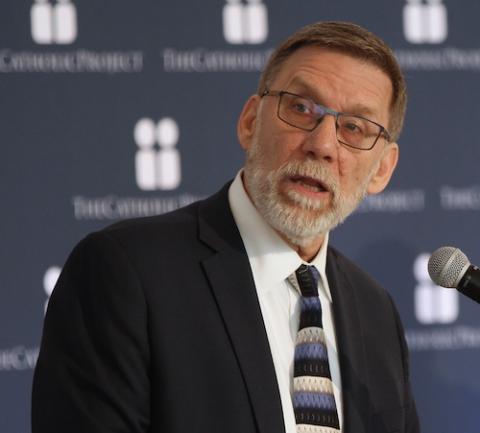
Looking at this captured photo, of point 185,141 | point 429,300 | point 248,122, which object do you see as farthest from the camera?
point 429,300

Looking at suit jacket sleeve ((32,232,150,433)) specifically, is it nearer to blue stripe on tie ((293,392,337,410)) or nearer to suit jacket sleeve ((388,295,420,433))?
blue stripe on tie ((293,392,337,410))

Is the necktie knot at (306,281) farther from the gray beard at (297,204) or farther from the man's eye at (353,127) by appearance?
the man's eye at (353,127)

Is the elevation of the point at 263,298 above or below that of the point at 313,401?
above

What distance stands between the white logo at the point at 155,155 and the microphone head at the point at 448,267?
1.36m

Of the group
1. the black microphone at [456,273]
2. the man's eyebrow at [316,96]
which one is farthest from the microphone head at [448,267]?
the man's eyebrow at [316,96]

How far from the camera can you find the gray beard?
1.94 meters

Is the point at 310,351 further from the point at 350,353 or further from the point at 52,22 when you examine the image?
the point at 52,22

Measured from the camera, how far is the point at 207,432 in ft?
5.87

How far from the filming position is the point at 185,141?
2.96 meters

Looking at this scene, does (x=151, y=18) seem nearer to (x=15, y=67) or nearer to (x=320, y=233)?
(x=15, y=67)

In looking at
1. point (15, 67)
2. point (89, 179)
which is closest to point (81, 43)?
point (15, 67)

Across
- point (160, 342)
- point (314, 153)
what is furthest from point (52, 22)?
point (160, 342)

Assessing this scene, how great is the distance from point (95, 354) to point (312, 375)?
468mm

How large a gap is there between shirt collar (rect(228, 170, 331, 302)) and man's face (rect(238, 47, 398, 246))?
26mm
